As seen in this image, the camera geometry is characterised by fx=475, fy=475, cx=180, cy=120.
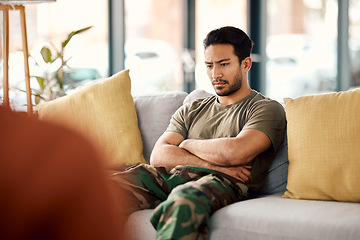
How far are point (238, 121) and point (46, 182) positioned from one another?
1881 millimetres

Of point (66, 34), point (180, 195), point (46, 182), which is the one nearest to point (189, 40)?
point (66, 34)

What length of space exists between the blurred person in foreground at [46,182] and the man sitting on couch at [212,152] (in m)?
1.35

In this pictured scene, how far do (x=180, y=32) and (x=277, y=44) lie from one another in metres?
1.21

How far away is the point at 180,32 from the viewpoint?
5609 mm

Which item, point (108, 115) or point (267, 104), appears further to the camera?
point (108, 115)

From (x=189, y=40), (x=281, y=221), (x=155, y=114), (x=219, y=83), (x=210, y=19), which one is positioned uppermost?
(x=210, y=19)

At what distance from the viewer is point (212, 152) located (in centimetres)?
203

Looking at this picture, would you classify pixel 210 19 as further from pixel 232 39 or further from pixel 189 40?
pixel 232 39

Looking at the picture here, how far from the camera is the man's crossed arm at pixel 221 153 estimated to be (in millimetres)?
1961

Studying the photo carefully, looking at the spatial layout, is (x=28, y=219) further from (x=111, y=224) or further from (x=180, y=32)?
(x=180, y=32)

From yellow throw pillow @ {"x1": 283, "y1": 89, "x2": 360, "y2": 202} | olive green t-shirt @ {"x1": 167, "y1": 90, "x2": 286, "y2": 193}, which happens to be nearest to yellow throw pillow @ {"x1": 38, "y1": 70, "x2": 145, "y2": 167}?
olive green t-shirt @ {"x1": 167, "y1": 90, "x2": 286, "y2": 193}

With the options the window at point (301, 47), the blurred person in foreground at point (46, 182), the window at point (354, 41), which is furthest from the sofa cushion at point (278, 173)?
the window at point (301, 47)

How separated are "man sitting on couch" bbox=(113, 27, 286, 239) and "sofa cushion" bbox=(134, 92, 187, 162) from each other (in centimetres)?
17

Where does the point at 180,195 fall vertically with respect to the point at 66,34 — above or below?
below
